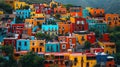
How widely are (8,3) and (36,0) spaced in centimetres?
1136

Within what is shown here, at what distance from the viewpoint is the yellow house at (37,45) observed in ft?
118

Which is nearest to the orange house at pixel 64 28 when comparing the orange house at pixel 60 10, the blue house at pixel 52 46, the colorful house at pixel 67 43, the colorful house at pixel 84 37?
the colorful house at pixel 84 37

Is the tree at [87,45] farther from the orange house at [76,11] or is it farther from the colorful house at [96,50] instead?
the orange house at [76,11]

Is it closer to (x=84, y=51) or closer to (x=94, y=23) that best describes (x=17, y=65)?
(x=84, y=51)

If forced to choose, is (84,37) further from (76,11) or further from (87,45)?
(76,11)

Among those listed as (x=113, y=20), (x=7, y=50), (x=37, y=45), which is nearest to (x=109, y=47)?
(x=37, y=45)

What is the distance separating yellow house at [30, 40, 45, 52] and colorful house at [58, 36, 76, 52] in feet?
5.42

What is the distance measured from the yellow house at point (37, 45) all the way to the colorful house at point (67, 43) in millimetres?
1651

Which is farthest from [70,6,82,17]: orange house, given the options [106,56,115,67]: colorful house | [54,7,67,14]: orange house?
[106,56,115,67]: colorful house

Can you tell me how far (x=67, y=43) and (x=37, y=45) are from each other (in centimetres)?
269

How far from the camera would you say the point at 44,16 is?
43.8 metres

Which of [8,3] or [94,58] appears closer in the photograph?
[94,58]

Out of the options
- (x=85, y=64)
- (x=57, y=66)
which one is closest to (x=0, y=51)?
(x=57, y=66)

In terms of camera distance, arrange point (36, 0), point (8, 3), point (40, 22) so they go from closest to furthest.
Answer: point (40, 22) → point (8, 3) → point (36, 0)
